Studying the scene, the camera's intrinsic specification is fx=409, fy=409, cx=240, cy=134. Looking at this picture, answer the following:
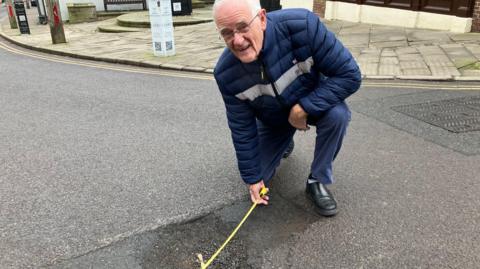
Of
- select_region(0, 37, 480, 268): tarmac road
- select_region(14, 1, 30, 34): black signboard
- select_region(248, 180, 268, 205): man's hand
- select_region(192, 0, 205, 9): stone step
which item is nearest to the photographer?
select_region(0, 37, 480, 268): tarmac road

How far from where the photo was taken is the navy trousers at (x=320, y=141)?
8.54 feet

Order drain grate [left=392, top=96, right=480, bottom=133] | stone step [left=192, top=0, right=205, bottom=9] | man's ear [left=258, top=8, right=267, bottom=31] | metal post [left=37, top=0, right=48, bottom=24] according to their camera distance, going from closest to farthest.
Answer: man's ear [left=258, top=8, right=267, bottom=31]
drain grate [left=392, top=96, right=480, bottom=133]
metal post [left=37, top=0, right=48, bottom=24]
stone step [left=192, top=0, right=205, bottom=9]

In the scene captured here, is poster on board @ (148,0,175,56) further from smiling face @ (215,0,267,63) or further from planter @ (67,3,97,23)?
planter @ (67,3,97,23)

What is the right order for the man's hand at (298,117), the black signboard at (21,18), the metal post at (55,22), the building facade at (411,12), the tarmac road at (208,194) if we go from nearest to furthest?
the tarmac road at (208,194)
the man's hand at (298,117)
the building facade at (411,12)
the metal post at (55,22)
the black signboard at (21,18)

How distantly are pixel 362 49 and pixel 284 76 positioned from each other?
19.7ft

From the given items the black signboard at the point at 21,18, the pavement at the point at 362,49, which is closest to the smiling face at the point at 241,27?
the pavement at the point at 362,49

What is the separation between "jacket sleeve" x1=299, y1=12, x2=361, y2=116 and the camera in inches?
94.2

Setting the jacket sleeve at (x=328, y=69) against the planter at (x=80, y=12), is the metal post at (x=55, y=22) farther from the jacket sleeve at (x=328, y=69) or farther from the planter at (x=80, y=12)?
the jacket sleeve at (x=328, y=69)

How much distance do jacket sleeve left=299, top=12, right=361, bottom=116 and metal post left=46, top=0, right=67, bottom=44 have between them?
402 inches

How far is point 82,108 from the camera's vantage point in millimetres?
5309

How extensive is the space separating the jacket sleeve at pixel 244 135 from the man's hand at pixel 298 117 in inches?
10.2

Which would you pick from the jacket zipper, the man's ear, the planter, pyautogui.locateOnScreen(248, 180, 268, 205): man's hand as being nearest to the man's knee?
the jacket zipper

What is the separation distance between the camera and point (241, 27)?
2.10 metres

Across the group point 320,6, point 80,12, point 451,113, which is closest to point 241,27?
point 451,113
